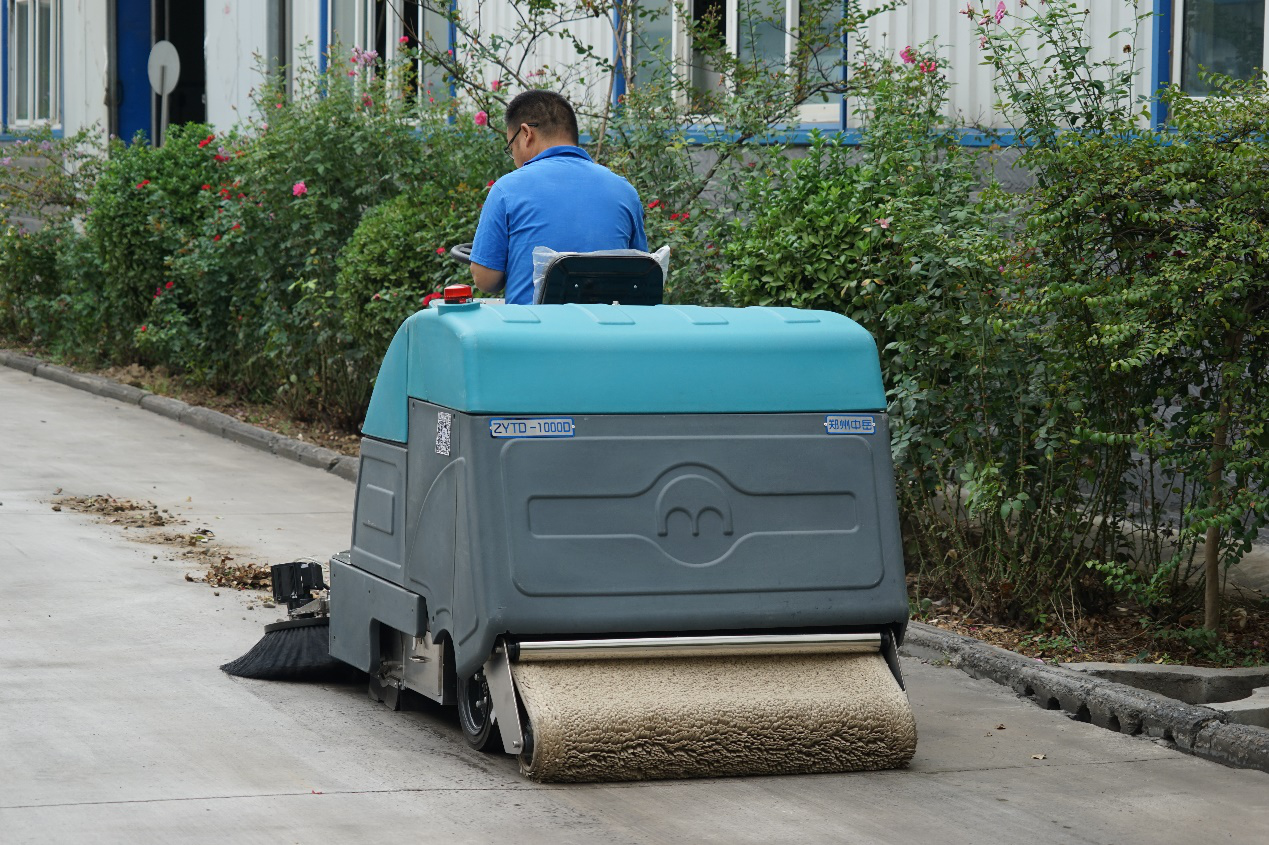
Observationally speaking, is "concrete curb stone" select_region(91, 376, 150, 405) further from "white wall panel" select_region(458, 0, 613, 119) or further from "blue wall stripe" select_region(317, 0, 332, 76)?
"blue wall stripe" select_region(317, 0, 332, 76)

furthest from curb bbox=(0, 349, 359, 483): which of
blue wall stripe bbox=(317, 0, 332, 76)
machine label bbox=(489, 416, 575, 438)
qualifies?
machine label bbox=(489, 416, 575, 438)

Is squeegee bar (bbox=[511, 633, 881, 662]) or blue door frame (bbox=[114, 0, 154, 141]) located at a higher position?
blue door frame (bbox=[114, 0, 154, 141])

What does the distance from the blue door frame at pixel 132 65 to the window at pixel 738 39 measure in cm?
1273

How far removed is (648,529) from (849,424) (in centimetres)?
76

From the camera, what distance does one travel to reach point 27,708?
584 centimetres

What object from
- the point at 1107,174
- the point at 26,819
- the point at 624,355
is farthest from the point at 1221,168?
the point at 26,819

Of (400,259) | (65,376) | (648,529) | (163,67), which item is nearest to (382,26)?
(163,67)

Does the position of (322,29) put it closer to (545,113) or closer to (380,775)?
(545,113)

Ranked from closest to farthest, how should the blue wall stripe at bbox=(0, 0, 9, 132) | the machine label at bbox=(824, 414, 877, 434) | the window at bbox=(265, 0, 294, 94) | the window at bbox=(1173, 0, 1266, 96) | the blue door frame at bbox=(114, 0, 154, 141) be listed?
the machine label at bbox=(824, 414, 877, 434)
the window at bbox=(1173, 0, 1266, 96)
the window at bbox=(265, 0, 294, 94)
the blue door frame at bbox=(114, 0, 154, 141)
the blue wall stripe at bbox=(0, 0, 9, 132)

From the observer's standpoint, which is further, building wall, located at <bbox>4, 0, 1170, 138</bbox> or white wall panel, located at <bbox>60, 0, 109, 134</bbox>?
white wall panel, located at <bbox>60, 0, 109, 134</bbox>

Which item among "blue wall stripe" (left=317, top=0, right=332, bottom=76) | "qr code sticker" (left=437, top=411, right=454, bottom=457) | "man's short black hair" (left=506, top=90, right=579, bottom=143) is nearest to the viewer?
"qr code sticker" (left=437, top=411, right=454, bottom=457)

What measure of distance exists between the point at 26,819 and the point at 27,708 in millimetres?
1258

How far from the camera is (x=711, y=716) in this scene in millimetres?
5234

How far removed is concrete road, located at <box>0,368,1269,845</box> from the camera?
4.76 meters
